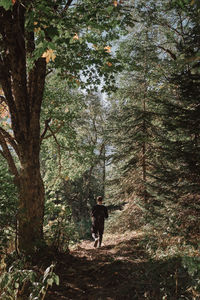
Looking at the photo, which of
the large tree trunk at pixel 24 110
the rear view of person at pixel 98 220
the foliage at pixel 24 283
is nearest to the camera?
the foliage at pixel 24 283

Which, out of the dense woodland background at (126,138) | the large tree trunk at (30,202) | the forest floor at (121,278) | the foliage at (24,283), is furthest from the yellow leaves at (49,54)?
the forest floor at (121,278)

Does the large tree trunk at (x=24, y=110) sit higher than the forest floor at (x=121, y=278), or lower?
higher

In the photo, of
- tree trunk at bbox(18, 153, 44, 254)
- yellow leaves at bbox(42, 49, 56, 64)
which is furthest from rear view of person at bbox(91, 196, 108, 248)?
yellow leaves at bbox(42, 49, 56, 64)

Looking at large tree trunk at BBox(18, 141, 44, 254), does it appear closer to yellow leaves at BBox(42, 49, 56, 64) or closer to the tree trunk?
the tree trunk

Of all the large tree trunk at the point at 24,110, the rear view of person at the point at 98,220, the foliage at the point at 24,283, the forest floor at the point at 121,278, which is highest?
the large tree trunk at the point at 24,110

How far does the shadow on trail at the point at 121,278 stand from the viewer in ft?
11.9

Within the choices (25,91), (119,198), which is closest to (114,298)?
(25,91)

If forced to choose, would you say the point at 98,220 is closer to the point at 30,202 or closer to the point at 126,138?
the point at 30,202

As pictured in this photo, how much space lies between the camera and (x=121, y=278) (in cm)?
444

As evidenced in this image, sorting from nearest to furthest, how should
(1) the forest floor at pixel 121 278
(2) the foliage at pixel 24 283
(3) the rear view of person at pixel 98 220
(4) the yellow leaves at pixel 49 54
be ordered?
1. (2) the foliage at pixel 24 283
2. (1) the forest floor at pixel 121 278
3. (4) the yellow leaves at pixel 49 54
4. (3) the rear view of person at pixel 98 220

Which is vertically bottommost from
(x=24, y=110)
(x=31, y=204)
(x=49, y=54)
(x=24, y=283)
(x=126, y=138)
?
(x=24, y=283)

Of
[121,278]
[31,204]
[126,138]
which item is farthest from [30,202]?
[126,138]

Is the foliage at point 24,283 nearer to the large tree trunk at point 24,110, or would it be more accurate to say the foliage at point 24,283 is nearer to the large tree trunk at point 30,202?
the large tree trunk at point 30,202

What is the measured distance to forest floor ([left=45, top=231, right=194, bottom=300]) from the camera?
361 centimetres
